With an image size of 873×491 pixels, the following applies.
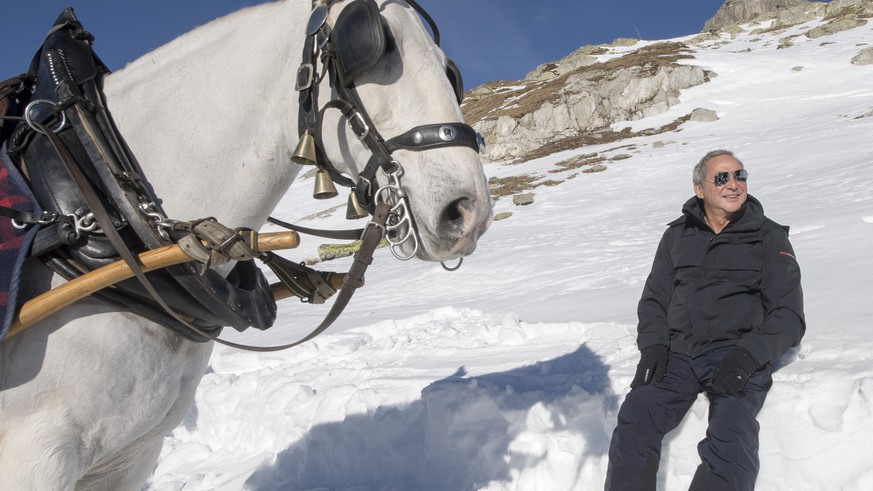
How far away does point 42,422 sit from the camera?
5.17ft

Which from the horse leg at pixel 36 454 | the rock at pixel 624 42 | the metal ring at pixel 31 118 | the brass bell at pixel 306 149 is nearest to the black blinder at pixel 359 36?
the brass bell at pixel 306 149

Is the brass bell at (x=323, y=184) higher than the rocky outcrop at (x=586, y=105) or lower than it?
higher

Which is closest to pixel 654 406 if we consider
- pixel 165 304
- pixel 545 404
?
pixel 545 404

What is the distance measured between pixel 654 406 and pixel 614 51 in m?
51.7

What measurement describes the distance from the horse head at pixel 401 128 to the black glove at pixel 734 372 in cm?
151

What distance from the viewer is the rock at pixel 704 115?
2647 cm

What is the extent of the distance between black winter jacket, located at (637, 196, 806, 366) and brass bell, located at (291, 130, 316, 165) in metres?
2.07

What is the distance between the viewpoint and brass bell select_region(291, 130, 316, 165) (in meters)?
1.69

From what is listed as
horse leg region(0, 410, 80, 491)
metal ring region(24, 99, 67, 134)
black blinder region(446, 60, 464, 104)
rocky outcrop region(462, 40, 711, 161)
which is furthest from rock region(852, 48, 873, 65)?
horse leg region(0, 410, 80, 491)

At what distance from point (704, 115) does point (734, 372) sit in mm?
27473

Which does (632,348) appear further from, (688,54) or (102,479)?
(688,54)

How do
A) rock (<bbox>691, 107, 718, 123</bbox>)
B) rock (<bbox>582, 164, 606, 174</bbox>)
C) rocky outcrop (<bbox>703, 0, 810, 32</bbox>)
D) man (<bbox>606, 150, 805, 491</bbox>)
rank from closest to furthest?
man (<bbox>606, 150, 805, 491</bbox>) → rock (<bbox>582, 164, 606, 174</bbox>) → rock (<bbox>691, 107, 718, 123</bbox>) → rocky outcrop (<bbox>703, 0, 810, 32</bbox>)

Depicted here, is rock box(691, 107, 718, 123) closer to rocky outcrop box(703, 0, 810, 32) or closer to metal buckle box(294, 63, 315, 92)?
metal buckle box(294, 63, 315, 92)

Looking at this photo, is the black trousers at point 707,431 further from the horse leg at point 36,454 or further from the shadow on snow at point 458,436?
the horse leg at point 36,454
